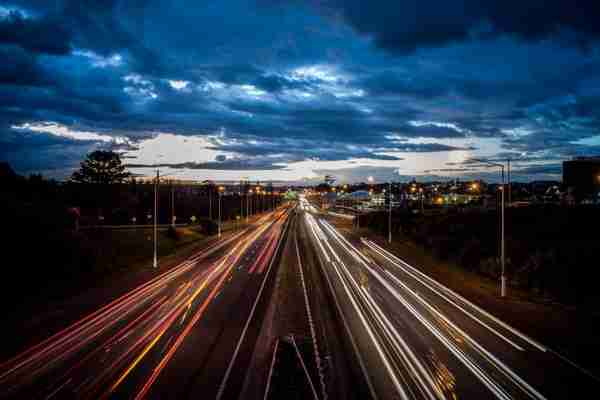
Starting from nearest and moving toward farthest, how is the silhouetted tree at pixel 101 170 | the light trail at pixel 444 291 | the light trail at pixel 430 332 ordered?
the light trail at pixel 430 332 → the light trail at pixel 444 291 → the silhouetted tree at pixel 101 170

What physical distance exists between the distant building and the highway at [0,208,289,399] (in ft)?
310

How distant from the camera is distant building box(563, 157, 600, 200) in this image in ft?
295

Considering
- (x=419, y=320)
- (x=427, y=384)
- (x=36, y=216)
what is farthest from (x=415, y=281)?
(x=36, y=216)

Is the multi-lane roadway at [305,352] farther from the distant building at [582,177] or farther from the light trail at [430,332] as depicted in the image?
the distant building at [582,177]

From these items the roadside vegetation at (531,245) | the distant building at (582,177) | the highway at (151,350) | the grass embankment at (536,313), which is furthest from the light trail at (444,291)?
the distant building at (582,177)

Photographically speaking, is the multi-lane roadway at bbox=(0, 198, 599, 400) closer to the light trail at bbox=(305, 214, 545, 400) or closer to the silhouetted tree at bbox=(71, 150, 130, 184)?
the light trail at bbox=(305, 214, 545, 400)

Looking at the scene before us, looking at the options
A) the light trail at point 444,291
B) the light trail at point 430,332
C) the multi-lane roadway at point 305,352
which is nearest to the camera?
the multi-lane roadway at point 305,352

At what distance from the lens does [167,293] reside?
23141 millimetres

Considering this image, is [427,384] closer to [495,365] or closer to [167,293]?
[495,365]

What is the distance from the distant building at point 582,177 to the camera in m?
89.8

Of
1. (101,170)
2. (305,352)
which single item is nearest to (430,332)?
(305,352)

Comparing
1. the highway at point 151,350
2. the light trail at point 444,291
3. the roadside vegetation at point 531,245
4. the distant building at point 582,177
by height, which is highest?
the distant building at point 582,177

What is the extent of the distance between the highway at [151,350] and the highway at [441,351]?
466 cm

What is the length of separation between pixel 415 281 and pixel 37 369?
2210 cm
